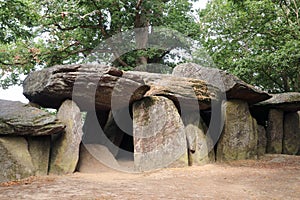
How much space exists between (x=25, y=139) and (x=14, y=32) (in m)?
3.23

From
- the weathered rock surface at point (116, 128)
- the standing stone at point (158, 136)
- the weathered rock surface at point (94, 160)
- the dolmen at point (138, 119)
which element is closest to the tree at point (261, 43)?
the dolmen at point (138, 119)

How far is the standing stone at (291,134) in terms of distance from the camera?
11.1m

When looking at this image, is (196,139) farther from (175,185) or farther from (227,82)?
(175,185)

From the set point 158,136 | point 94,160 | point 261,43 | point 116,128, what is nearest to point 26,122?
point 94,160

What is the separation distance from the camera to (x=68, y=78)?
7094mm

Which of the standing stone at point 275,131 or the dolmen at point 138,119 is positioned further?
the standing stone at point 275,131

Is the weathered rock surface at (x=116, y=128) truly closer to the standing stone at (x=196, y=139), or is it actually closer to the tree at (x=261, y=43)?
the standing stone at (x=196, y=139)

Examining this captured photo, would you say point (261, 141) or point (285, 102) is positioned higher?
point (285, 102)

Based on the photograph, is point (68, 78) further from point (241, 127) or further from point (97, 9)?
point (97, 9)

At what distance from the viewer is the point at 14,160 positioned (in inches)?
247

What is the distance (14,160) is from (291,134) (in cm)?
956

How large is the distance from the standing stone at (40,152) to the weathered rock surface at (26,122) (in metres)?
0.31

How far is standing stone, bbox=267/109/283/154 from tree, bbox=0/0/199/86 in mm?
5836

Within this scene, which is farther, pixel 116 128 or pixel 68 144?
pixel 116 128
